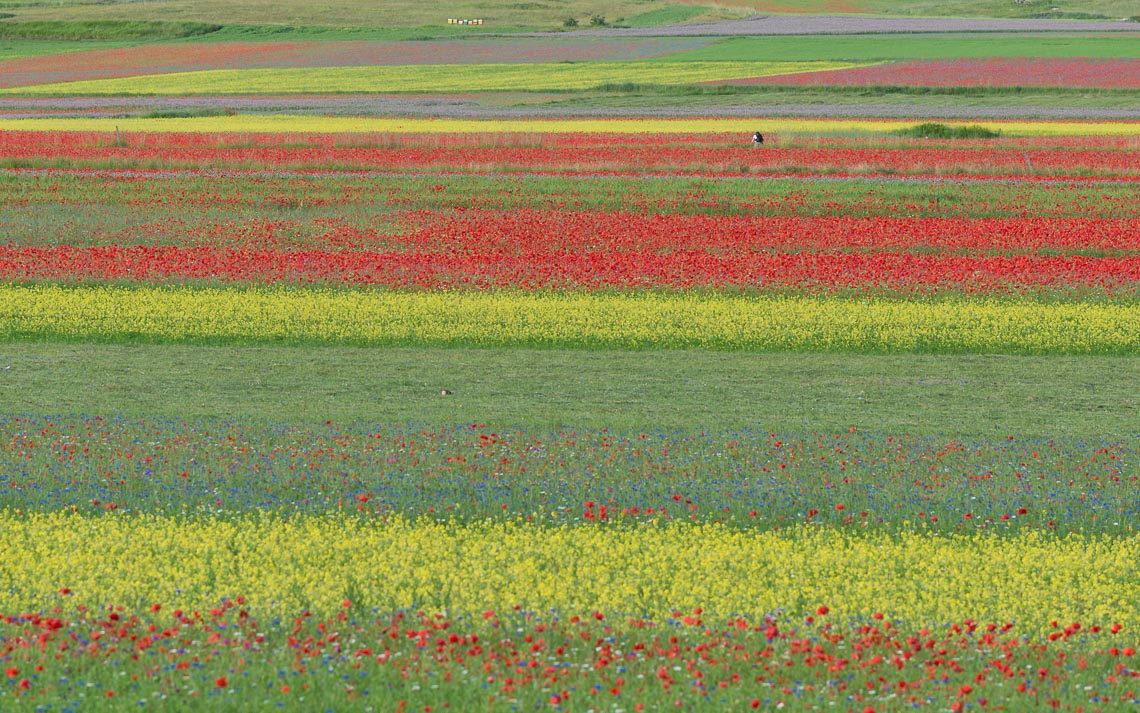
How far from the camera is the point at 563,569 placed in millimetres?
11500

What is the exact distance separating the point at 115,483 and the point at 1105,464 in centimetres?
1031

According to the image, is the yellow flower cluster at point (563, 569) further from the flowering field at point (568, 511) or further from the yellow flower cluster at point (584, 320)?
the yellow flower cluster at point (584, 320)

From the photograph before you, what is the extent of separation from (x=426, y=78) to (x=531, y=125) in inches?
1382

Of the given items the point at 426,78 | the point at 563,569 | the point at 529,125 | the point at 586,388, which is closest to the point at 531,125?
the point at 529,125

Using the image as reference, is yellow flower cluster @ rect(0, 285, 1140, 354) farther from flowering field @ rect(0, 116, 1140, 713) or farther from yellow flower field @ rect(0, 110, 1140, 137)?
yellow flower field @ rect(0, 110, 1140, 137)

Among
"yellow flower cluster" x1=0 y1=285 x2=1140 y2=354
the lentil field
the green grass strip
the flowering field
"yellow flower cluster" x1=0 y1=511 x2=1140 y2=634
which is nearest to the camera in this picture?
the flowering field

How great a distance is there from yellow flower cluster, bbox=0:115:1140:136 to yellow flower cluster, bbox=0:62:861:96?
69.2ft

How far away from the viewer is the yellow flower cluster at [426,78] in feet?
321

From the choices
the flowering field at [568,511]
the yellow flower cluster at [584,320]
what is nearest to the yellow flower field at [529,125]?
the flowering field at [568,511]

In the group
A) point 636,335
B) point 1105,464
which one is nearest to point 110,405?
point 636,335

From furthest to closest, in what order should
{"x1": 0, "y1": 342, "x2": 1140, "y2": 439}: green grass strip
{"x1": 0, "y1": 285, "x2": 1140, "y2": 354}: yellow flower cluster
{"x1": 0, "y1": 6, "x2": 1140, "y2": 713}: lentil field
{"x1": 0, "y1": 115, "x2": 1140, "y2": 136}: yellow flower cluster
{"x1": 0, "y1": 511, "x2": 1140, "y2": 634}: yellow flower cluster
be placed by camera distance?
{"x1": 0, "y1": 115, "x2": 1140, "y2": 136}: yellow flower cluster → {"x1": 0, "y1": 285, "x2": 1140, "y2": 354}: yellow flower cluster → {"x1": 0, "y1": 342, "x2": 1140, "y2": 439}: green grass strip → {"x1": 0, "y1": 511, "x2": 1140, "y2": 634}: yellow flower cluster → {"x1": 0, "y1": 6, "x2": 1140, "y2": 713}: lentil field

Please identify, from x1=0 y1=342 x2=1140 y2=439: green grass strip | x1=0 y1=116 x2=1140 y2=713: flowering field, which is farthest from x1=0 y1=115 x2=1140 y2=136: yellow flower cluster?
x1=0 y1=342 x2=1140 y2=439: green grass strip

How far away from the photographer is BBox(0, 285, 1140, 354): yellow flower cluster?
24.3m

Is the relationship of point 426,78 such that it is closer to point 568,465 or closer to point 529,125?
point 529,125
